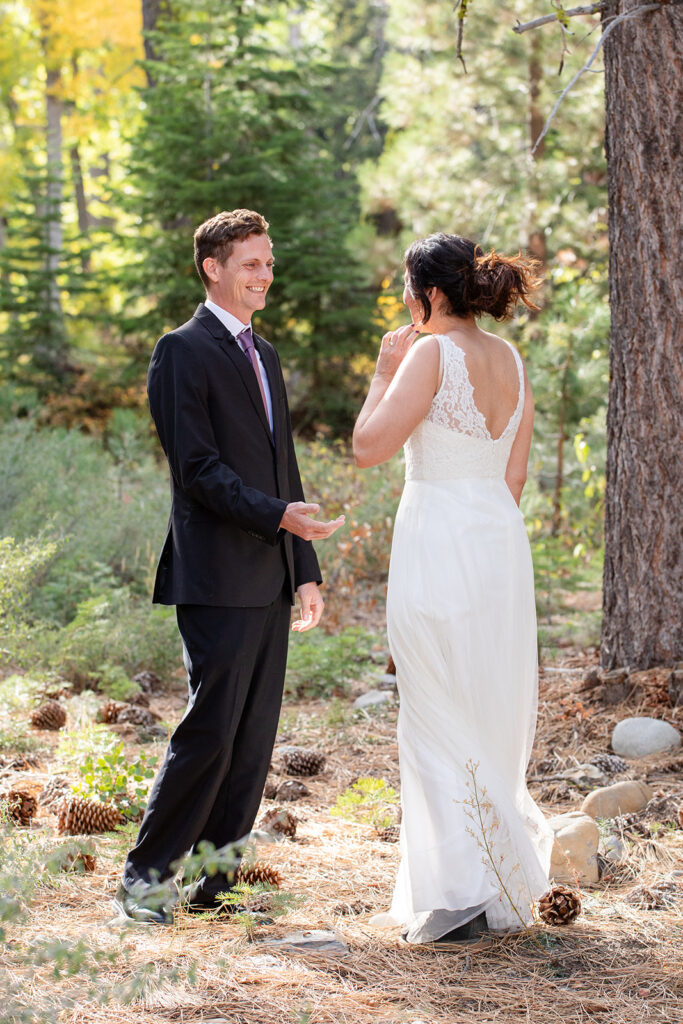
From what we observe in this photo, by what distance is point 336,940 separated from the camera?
2.73 m

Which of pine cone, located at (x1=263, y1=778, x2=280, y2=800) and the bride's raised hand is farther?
pine cone, located at (x1=263, y1=778, x2=280, y2=800)

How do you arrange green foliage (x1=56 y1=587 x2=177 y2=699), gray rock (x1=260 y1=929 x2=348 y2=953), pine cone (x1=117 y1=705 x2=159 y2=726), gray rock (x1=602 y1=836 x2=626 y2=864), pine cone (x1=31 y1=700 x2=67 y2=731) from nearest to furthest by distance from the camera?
gray rock (x1=260 y1=929 x2=348 y2=953) < gray rock (x1=602 y1=836 x2=626 y2=864) < pine cone (x1=31 y1=700 x2=67 y2=731) < pine cone (x1=117 y1=705 x2=159 y2=726) < green foliage (x1=56 y1=587 x2=177 y2=699)

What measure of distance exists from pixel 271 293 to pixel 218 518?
9.34 m

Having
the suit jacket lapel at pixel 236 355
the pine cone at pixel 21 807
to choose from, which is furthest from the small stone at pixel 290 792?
the suit jacket lapel at pixel 236 355

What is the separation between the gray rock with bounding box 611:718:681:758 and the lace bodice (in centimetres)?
177

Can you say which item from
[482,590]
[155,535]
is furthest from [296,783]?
[155,535]

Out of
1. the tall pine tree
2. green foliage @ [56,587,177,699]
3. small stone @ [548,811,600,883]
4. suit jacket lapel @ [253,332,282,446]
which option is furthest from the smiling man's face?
the tall pine tree

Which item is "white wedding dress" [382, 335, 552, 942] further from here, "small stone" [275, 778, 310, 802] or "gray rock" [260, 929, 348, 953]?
"small stone" [275, 778, 310, 802]

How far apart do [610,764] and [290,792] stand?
1293 mm

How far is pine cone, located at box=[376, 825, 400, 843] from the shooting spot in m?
3.63

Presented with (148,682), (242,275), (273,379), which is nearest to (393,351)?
(273,379)

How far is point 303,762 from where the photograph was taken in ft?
14.2

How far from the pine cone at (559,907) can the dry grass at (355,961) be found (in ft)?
0.16

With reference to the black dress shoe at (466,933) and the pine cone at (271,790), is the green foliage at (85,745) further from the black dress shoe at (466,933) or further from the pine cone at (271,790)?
the black dress shoe at (466,933)
